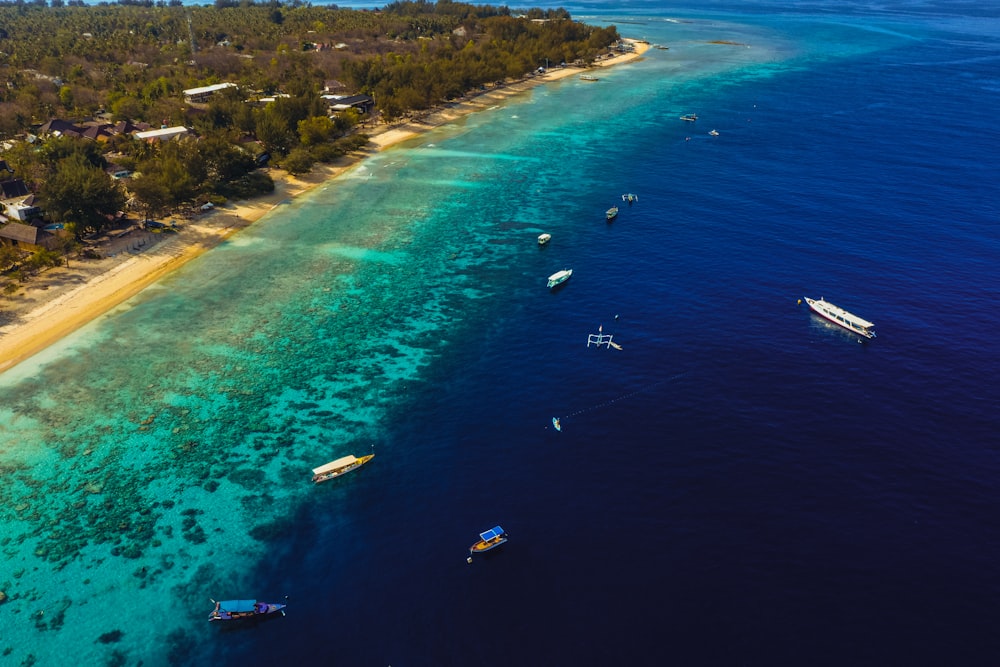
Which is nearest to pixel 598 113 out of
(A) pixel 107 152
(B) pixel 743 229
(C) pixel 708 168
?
(C) pixel 708 168

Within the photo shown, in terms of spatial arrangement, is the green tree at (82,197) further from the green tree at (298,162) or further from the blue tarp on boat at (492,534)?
the blue tarp on boat at (492,534)

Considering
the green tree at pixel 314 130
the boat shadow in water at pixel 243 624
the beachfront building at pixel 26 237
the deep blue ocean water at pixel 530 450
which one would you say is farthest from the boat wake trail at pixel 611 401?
the green tree at pixel 314 130

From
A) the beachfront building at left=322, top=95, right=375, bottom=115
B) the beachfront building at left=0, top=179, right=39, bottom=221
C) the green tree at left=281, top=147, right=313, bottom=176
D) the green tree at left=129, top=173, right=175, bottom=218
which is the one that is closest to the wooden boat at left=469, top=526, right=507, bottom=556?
the green tree at left=129, top=173, right=175, bottom=218

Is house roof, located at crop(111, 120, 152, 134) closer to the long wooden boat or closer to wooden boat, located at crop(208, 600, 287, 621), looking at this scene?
→ the long wooden boat

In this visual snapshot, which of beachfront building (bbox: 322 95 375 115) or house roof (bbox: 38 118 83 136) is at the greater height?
beachfront building (bbox: 322 95 375 115)

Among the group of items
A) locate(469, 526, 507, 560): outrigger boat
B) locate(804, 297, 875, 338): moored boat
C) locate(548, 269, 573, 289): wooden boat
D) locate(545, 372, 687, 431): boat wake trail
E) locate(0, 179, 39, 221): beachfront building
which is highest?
locate(0, 179, 39, 221): beachfront building

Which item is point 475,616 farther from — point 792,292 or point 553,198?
point 553,198

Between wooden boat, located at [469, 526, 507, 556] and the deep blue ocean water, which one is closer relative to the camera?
the deep blue ocean water
